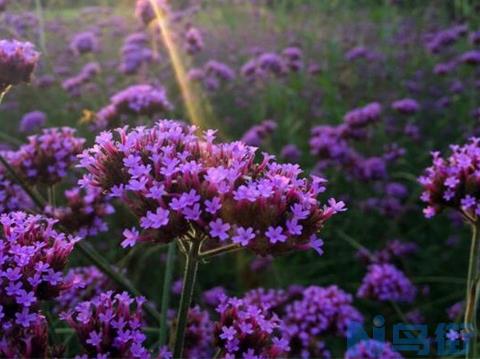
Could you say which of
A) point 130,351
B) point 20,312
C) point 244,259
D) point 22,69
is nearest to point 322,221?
point 130,351

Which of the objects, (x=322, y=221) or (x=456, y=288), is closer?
(x=322, y=221)

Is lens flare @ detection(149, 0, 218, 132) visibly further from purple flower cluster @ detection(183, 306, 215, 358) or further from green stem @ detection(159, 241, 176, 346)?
purple flower cluster @ detection(183, 306, 215, 358)

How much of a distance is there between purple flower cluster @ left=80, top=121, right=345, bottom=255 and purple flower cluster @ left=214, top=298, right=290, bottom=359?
237mm

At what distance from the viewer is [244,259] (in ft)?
14.3

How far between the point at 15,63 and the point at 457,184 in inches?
69.7

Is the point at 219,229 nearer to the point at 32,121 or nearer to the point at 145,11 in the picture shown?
the point at 145,11

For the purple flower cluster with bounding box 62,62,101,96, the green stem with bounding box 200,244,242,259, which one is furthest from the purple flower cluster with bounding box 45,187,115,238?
the purple flower cluster with bounding box 62,62,101,96

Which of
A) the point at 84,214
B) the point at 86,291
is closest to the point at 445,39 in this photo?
the point at 84,214

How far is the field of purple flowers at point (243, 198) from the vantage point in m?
1.57

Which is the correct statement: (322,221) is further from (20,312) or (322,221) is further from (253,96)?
(253,96)

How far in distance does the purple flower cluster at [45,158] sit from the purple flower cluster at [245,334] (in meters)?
1.28

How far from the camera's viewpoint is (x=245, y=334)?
1.67 metres

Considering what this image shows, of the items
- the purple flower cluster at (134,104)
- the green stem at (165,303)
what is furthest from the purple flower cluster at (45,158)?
the purple flower cluster at (134,104)

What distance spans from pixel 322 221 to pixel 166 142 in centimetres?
46
